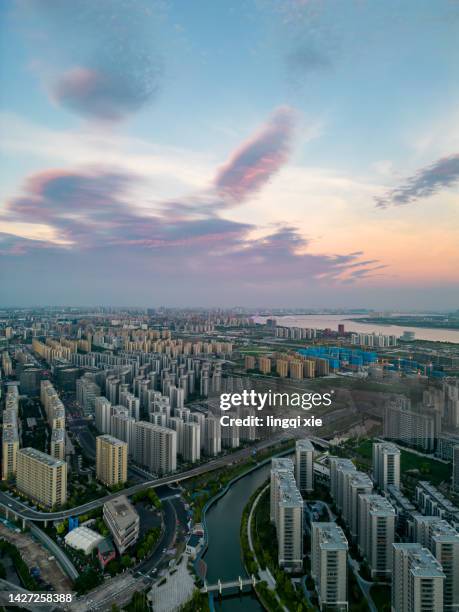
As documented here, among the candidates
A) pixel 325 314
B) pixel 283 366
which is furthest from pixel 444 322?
pixel 325 314

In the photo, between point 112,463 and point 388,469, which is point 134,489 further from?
point 388,469

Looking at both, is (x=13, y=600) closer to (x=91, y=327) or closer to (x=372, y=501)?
(x=372, y=501)

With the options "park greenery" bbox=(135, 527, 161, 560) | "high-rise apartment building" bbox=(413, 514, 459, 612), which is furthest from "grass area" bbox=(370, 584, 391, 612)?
"park greenery" bbox=(135, 527, 161, 560)

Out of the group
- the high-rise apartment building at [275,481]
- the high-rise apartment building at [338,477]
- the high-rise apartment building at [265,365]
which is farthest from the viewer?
the high-rise apartment building at [265,365]

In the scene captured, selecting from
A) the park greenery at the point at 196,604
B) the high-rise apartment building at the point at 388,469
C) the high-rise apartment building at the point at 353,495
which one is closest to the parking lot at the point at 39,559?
the park greenery at the point at 196,604

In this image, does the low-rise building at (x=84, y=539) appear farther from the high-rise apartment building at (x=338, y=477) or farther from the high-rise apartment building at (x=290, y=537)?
the high-rise apartment building at (x=338, y=477)

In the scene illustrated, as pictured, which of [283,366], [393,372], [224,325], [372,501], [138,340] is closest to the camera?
[372,501]
